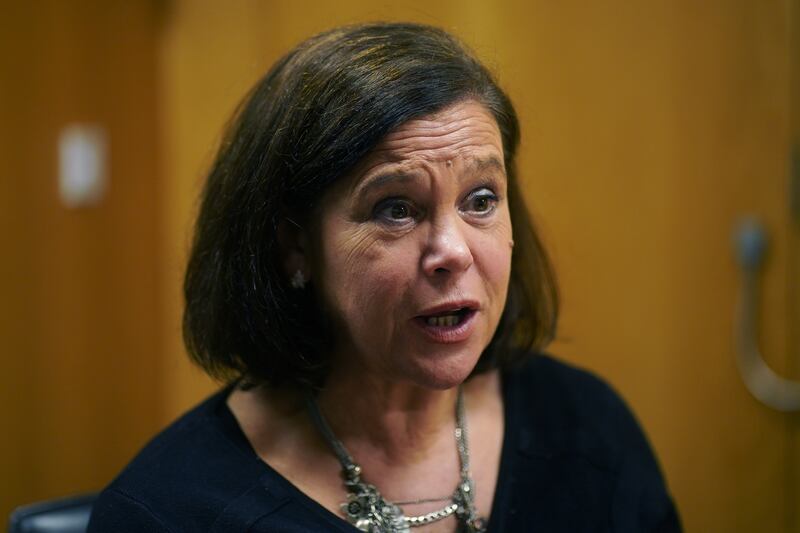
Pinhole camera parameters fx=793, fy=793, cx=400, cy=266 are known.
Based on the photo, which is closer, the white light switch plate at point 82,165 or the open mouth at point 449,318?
the open mouth at point 449,318

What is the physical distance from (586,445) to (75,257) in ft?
5.51

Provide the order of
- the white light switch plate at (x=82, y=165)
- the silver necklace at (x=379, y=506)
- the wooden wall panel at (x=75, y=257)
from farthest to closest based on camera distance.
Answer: the white light switch plate at (x=82, y=165)
the wooden wall panel at (x=75, y=257)
the silver necklace at (x=379, y=506)

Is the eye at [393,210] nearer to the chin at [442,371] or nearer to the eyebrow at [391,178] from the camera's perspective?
the eyebrow at [391,178]

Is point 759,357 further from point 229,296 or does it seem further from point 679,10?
point 229,296

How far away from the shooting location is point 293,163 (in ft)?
3.63

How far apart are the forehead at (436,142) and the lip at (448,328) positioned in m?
0.20

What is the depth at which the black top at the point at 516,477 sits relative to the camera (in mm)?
1110

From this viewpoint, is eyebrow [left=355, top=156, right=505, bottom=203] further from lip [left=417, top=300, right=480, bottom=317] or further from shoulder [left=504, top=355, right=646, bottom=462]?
shoulder [left=504, top=355, right=646, bottom=462]

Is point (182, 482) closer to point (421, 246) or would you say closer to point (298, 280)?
point (298, 280)

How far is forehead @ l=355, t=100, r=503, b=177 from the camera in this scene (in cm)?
106

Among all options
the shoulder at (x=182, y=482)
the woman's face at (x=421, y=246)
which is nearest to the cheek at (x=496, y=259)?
the woman's face at (x=421, y=246)

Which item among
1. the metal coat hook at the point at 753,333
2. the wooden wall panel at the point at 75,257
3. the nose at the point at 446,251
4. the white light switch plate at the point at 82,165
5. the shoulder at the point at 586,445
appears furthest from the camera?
the white light switch plate at the point at 82,165

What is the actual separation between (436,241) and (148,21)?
75.1 inches

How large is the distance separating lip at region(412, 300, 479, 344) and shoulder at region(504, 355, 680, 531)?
1.02ft
